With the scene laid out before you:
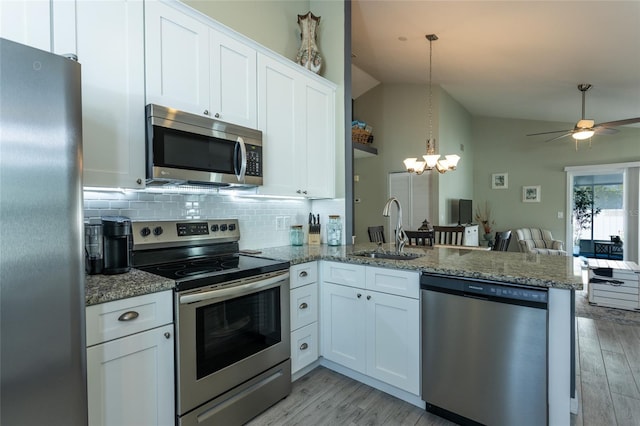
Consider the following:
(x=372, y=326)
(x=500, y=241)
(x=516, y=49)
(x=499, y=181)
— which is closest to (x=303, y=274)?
(x=372, y=326)

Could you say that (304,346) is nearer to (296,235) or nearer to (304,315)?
(304,315)

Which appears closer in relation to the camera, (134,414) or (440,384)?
(134,414)

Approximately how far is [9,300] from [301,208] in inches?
91.6

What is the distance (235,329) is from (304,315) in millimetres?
624

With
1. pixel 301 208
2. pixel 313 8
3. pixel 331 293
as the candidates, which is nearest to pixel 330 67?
pixel 313 8

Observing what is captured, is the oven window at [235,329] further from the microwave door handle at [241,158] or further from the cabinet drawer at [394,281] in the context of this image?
the microwave door handle at [241,158]

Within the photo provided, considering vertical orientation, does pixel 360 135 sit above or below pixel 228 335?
above

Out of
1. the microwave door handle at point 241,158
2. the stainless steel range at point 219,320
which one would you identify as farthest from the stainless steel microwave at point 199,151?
the stainless steel range at point 219,320

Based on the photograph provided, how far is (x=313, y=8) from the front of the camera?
3.30m

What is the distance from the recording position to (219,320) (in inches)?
68.3

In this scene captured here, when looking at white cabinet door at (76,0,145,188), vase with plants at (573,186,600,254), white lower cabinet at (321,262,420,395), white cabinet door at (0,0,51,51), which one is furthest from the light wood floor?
vase with plants at (573,186,600,254)

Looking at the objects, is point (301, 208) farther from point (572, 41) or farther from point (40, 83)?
point (572, 41)

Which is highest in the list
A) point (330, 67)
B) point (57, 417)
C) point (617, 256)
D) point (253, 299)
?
point (330, 67)

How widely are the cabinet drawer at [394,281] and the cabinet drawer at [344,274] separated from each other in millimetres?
72
